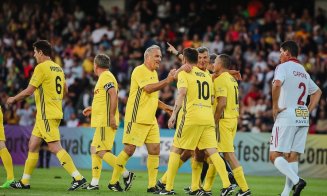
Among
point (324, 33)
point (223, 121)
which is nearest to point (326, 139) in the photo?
point (324, 33)

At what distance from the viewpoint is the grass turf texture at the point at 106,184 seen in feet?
49.1

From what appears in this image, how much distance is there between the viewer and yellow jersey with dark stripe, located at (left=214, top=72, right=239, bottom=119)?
15164 millimetres

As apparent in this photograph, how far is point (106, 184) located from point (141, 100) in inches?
Result: 112

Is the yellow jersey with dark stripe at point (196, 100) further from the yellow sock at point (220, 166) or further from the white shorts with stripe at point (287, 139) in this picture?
the white shorts with stripe at point (287, 139)

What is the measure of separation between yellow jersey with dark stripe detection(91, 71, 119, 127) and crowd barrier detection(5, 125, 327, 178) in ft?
28.8

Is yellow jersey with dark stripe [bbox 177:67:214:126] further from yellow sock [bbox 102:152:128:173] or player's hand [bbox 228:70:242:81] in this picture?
yellow sock [bbox 102:152:128:173]

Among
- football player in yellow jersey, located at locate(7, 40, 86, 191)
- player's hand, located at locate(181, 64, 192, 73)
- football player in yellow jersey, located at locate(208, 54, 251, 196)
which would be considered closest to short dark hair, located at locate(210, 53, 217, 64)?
football player in yellow jersey, located at locate(208, 54, 251, 196)

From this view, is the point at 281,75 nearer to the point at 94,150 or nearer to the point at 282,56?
the point at 282,56

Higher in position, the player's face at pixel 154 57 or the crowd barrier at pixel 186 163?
the player's face at pixel 154 57

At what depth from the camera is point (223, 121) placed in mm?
15344

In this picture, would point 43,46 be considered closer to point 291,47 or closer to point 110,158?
point 110,158

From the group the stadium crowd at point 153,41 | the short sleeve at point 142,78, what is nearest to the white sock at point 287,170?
the short sleeve at point 142,78

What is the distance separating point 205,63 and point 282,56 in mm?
1749

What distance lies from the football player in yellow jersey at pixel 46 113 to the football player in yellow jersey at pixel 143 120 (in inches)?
36.7
